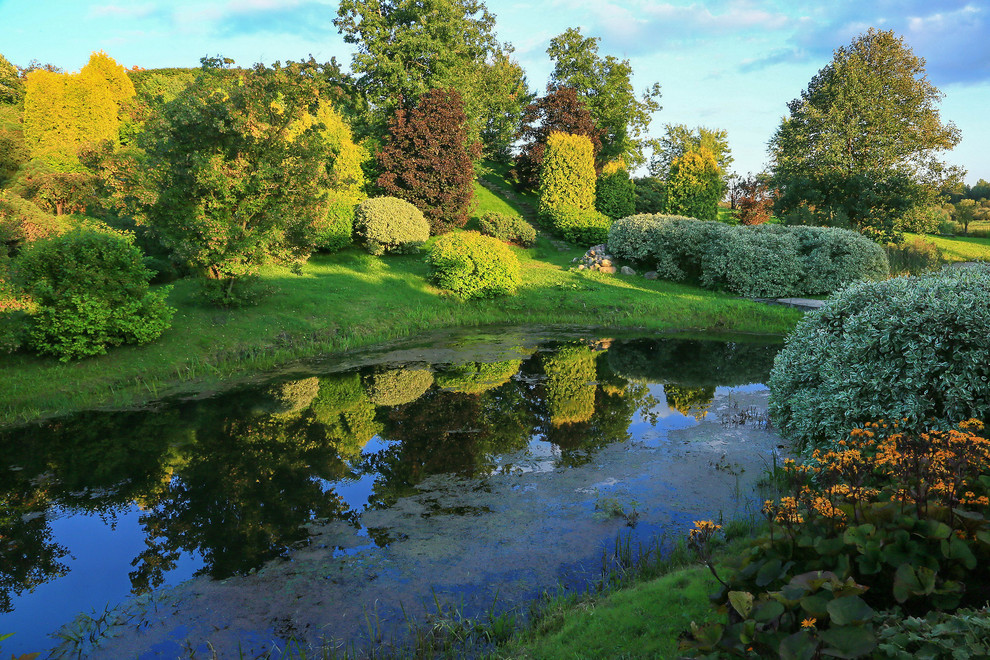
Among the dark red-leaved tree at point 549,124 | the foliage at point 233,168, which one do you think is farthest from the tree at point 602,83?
the foliage at point 233,168

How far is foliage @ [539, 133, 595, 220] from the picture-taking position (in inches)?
1257

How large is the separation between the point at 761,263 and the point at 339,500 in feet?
66.2

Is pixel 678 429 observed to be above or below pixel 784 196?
below

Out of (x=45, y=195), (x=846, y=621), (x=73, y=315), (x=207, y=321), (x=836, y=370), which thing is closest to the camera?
(x=846, y=621)

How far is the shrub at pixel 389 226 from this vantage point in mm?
24375

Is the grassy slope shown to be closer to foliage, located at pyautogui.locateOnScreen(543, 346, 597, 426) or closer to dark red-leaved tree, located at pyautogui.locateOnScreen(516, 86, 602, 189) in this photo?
foliage, located at pyautogui.locateOnScreen(543, 346, 597, 426)

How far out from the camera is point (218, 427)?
965cm

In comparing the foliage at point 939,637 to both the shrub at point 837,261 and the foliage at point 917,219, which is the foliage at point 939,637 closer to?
the shrub at point 837,261

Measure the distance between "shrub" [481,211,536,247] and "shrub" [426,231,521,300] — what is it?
8.21m

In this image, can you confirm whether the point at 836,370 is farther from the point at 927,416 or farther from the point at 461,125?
the point at 461,125

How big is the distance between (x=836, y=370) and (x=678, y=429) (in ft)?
10.7

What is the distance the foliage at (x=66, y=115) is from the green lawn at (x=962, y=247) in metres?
46.3

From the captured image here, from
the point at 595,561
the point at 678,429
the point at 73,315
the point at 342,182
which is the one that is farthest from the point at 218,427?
the point at 342,182

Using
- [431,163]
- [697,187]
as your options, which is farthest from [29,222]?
[697,187]
